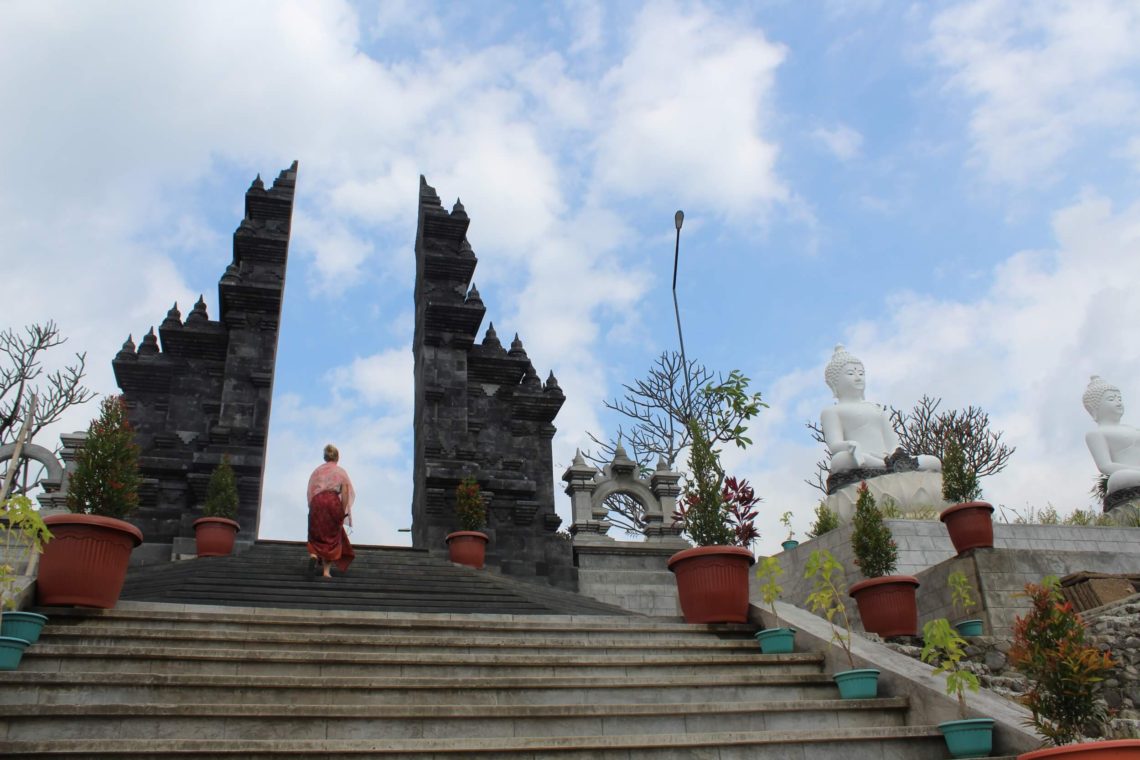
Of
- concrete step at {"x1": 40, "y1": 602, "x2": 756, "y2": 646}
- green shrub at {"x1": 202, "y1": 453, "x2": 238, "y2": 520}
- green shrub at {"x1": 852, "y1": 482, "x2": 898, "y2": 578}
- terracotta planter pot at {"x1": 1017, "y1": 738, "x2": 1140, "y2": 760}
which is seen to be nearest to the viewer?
terracotta planter pot at {"x1": 1017, "y1": 738, "x2": 1140, "y2": 760}

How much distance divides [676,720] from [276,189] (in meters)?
16.8

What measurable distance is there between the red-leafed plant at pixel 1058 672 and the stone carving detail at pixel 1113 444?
10.6m

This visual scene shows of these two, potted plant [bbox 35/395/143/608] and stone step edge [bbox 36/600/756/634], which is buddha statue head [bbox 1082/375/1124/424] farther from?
potted plant [bbox 35/395/143/608]

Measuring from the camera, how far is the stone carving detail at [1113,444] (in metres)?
15.0

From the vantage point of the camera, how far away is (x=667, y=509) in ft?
57.0

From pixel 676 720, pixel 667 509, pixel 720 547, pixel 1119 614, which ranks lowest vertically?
pixel 676 720

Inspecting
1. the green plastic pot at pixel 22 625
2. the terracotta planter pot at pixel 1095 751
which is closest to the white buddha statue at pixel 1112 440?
the terracotta planter pot at pixel 1095 751

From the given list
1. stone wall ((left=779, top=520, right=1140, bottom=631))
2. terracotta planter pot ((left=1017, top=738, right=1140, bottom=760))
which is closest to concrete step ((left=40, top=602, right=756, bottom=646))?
stone wall ((left=779, top=520, right=1140, bottom=631))

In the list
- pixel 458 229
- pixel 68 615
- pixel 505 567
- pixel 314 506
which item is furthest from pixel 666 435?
pixel 68 615

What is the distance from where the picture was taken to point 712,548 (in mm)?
9438

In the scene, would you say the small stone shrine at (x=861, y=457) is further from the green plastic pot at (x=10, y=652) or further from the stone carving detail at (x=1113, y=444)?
the green plastic pot at (x=10, y=652)

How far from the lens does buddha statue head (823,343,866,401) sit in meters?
15.6

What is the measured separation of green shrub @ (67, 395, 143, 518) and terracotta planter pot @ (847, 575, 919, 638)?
8.13 m

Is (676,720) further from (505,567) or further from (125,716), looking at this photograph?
(505,567)
